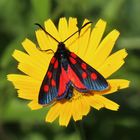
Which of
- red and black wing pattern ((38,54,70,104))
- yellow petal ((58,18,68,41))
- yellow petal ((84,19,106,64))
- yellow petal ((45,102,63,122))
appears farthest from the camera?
yellow petal ((58,18,68,41))

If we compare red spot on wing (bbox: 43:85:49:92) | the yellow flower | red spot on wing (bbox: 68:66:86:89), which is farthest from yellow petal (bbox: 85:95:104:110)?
red spot on wing (bbox: 43:85:49:92)

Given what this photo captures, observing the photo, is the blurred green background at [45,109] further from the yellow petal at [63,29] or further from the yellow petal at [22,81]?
the yellow petal at [22,81]

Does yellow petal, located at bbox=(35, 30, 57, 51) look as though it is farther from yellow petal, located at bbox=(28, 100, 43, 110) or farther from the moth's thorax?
yellow petal, located at bbox=(28, 100, 43, 110)

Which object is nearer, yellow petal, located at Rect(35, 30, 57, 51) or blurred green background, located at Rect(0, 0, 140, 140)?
yellow petal, located at Rect(35, 30, 57, 51)

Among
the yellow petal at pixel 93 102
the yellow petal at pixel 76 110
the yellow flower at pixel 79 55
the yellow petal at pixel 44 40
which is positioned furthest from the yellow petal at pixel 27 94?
the yellow petal at pixel 44 40

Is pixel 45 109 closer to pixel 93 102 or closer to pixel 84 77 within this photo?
pixel 84 77

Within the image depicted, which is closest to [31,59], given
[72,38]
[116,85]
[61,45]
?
[61,45]

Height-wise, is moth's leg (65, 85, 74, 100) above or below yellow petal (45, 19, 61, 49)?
below
